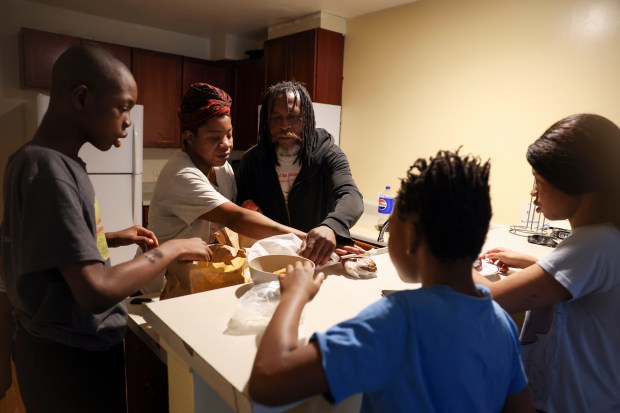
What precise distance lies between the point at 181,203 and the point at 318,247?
1.65 feet

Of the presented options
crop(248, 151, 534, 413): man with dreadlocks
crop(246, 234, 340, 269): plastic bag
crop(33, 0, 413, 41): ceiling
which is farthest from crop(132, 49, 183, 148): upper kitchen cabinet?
crop(248, 151, 534, 413): man with dreadlocks

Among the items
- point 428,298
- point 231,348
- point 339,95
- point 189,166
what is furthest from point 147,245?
point 339,95

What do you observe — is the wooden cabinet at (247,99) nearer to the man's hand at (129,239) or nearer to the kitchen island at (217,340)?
the man's hand at (129,239)

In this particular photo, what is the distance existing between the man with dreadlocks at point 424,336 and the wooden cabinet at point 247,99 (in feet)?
11.7

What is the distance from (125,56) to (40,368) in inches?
134

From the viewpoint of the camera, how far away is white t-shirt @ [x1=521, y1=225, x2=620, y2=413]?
83cm

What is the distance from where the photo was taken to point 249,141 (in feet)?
13.9

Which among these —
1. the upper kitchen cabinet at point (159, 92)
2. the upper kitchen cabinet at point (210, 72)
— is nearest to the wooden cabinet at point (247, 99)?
the upper kitchen cabinet at point (210, 72)

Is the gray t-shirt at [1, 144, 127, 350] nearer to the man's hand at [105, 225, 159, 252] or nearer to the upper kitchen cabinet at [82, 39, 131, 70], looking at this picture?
the man's hand at [105, 225, 159, 252]

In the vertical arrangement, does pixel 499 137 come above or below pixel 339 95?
below

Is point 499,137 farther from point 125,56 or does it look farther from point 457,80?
point 125,56

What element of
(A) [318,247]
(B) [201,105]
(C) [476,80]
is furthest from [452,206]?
(C) [476,80]

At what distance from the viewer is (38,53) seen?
3252 mm

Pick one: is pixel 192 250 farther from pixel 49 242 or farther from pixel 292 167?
pixel 292 167
